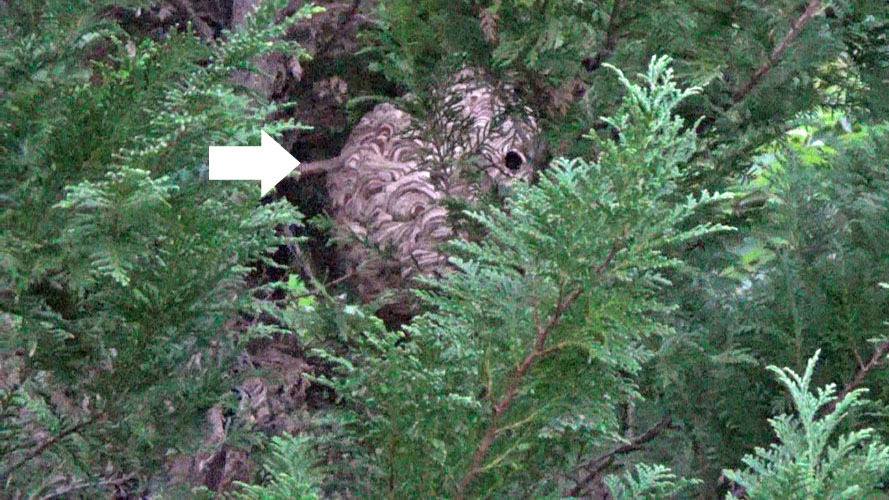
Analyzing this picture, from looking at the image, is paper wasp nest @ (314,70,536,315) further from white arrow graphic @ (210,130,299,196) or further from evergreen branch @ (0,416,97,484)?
evergreen branch @ (0,416,97,484)

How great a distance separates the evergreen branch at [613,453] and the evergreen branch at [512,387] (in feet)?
2.22

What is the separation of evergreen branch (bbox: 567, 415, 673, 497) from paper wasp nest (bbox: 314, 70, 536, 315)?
2.31 ft

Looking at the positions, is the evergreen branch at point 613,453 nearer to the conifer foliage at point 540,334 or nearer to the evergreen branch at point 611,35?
the conifer foliage at point 540,334

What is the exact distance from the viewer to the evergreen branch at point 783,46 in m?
2.11

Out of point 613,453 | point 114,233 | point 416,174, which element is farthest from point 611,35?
point 114,233

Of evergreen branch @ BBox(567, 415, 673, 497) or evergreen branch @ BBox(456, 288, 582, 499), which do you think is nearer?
evergreen branch @ BBox(456, 288, 582, 499)

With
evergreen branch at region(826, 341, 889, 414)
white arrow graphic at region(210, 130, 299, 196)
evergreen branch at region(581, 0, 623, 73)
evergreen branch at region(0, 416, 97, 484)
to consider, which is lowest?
evergreen branch at region(0, 416, 97, 484)

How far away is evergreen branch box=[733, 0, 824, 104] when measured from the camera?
211 centimetres

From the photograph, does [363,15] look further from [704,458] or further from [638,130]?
[638,130]

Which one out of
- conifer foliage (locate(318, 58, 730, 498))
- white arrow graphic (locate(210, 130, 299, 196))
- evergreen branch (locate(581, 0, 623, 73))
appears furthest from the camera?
evergreen branch (locate(581, 0, 623, 73))

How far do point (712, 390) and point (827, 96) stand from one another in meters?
0.79

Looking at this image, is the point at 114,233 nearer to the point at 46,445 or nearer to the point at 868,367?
the point at 46,445

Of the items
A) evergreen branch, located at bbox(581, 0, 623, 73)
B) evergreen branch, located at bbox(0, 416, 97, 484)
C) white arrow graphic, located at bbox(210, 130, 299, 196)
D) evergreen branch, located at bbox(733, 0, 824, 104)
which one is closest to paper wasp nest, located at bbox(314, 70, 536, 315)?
evergreen branch, located at bbox(581, 0, 623, 73)

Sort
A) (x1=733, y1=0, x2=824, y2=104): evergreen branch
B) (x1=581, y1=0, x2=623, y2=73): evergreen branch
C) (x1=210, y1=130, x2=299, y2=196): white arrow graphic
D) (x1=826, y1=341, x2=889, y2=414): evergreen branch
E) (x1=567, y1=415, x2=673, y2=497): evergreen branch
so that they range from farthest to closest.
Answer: (x1=581, y1=0, x2=623, y2=73): evergreen branch < (x1=567, y1=415, x2=673, y2=497): evergreen branch < (x1=733, y1=0, x2=824, y2=104): evergreen branch < (x1=826, y1=341, x2=889, y2=414): evergreen branch < (x1=210, y1=130, x2=299, y2=196): white arrow graphic
